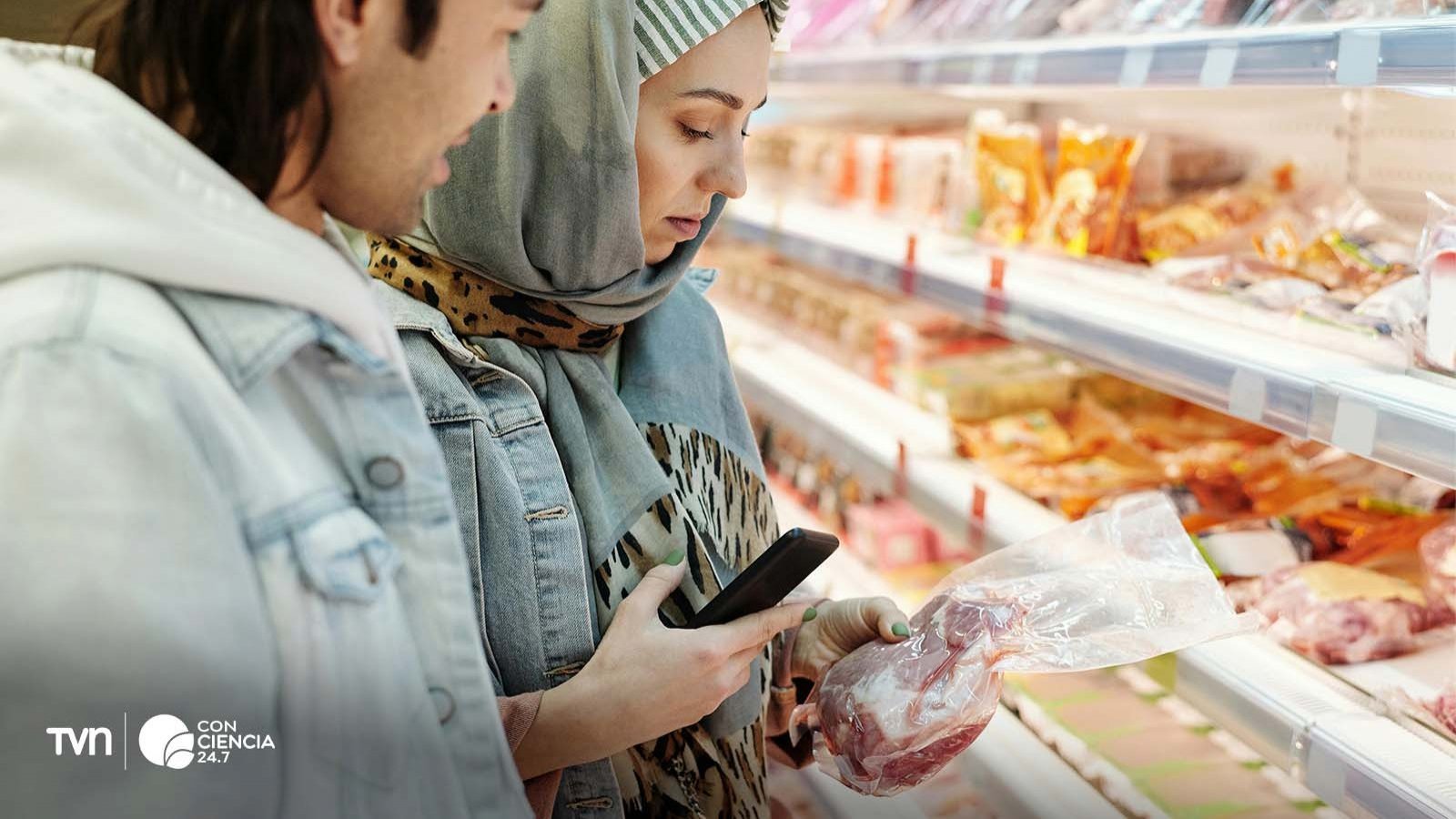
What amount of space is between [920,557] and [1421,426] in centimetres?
153

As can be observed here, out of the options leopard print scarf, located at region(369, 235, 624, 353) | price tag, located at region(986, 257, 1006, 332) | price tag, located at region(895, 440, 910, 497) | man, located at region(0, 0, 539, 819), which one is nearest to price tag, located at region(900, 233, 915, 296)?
price tag, located at region(986, 257, 1006, 332)

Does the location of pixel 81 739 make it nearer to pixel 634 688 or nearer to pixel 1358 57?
pixel 634 688

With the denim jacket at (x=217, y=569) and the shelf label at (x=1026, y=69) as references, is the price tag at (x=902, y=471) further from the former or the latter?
the denim jacket at (x=217, y=569)

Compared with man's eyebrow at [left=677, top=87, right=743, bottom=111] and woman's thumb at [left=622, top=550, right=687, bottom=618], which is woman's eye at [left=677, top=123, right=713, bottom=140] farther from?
woman's thumb at [left=622, top=550, right=687, bottom=618]

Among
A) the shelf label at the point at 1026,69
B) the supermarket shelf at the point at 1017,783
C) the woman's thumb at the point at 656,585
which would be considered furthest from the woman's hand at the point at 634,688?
the shelf label at the point at 1026,69

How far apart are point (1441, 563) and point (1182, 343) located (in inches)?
17.0

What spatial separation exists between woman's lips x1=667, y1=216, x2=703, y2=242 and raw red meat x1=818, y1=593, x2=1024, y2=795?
1.54 ft

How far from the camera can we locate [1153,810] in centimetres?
159

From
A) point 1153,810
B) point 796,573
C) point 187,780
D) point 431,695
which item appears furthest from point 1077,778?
point 187,780

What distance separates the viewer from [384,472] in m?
0.62

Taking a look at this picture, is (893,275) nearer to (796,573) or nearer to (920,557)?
(920,557)

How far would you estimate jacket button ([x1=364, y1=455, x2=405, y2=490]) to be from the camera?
61 centimetres

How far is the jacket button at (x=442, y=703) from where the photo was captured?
623mm

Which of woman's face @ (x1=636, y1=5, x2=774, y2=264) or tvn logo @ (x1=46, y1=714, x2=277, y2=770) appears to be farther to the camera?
woman's face @ (x1=636, y1=5, x2=774, y2=264)
